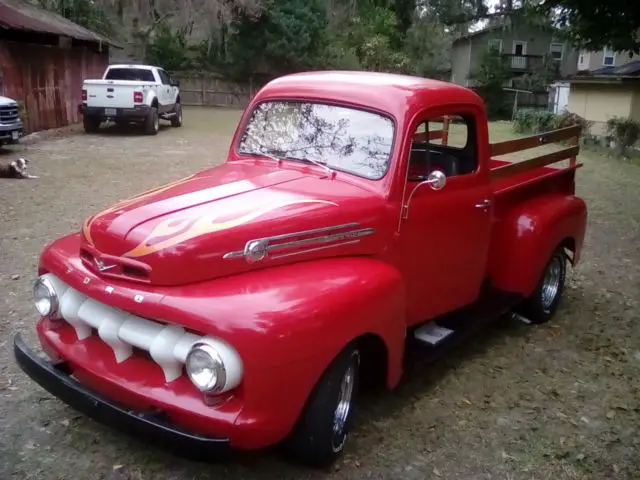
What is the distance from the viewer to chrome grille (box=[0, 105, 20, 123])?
13632 mm

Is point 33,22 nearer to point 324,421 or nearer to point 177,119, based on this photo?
point 177,119

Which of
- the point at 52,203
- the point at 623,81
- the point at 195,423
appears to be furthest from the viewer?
the point at 623,81

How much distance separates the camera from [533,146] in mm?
5488

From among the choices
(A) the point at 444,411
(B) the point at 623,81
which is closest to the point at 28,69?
(A) the point at 444,411

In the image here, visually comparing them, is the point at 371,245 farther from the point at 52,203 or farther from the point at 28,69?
the point at 28,69

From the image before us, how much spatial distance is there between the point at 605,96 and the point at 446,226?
74.7 feet

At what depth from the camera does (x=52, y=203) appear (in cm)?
962

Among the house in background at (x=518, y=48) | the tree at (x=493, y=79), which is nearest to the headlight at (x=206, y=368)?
the tree at (x=493, y=79)

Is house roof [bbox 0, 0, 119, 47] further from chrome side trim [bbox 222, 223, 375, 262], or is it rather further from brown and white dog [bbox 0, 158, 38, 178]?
chrome side trim [bbox 222, 223, 375, 262]

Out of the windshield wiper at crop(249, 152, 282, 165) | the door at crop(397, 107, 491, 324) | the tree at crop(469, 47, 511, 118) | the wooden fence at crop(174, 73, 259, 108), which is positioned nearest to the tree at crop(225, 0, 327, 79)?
the wooden fence at crop(174, 73, 259, 108)

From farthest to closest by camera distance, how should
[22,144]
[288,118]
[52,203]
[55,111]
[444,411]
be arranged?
[55,111], [22,144], [52,203], [288,118], [444,411]

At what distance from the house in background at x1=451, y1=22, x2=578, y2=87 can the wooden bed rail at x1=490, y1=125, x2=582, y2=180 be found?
36087 millimetres

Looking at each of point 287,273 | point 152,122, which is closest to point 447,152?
point 287,273

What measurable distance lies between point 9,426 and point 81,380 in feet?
2.48
